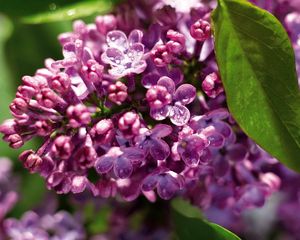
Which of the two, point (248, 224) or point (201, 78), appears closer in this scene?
point (201, 78)

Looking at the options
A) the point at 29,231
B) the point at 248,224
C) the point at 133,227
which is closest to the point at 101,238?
the point at 133,227

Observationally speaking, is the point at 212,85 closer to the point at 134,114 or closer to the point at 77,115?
the point at 134,114

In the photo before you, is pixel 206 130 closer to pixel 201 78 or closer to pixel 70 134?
pixel 201 78

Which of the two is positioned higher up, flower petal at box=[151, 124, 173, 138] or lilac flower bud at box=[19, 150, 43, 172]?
flower petal at box=[151, 124, 173, 138]

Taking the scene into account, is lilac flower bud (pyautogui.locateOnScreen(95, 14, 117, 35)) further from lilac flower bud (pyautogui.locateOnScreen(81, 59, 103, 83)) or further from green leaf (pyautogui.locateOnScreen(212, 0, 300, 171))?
green leaf (pyautogui.locateOnScreen(212, 0, 300, 171))

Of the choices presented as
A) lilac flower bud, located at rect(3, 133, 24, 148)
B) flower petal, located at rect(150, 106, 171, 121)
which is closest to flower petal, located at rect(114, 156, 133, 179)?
A: flower petal, located at rect(150, 106, 171, 121)

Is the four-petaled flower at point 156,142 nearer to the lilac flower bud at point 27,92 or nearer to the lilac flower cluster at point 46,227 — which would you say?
the lilac flower bud at point 27,92

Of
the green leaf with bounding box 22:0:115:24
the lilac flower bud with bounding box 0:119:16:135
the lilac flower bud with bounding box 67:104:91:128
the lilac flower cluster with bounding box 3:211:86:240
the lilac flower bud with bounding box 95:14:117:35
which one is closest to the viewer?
the lilac flower bud with bounding box 67:104:91:128
